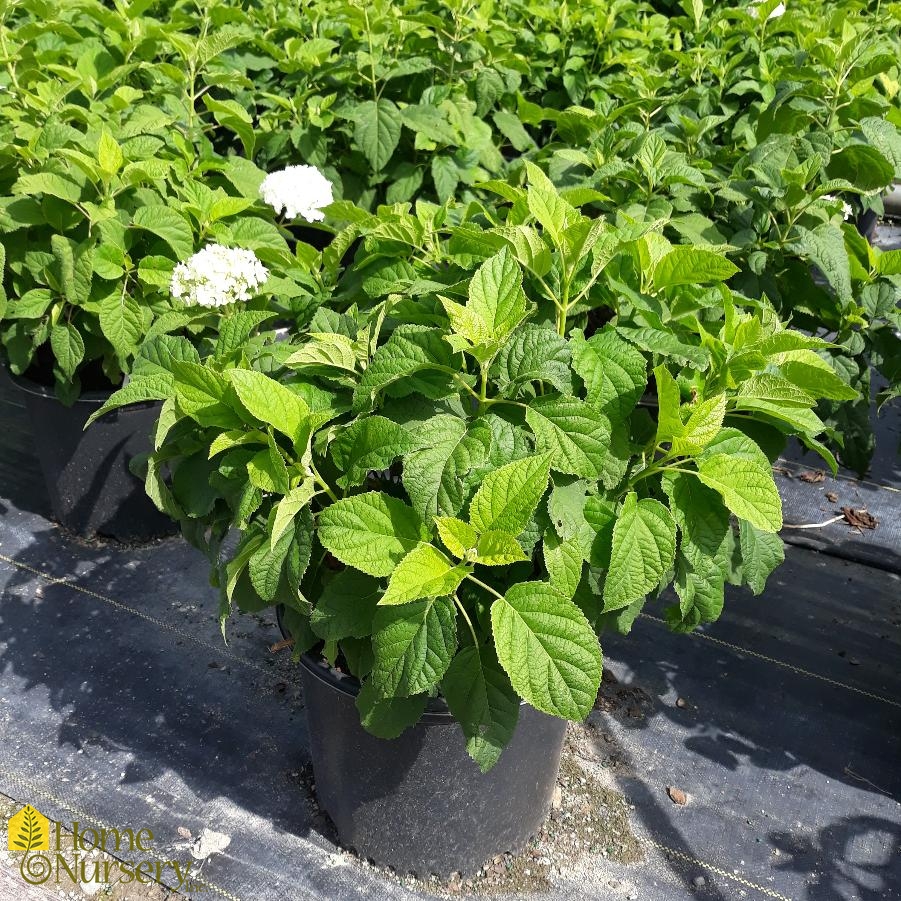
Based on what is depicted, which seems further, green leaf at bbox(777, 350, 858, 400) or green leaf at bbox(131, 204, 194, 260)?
green leaf at bbox(131, 204, 194, 260)

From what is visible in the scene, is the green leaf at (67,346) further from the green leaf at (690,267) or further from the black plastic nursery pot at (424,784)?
the green leaf at (690,267)

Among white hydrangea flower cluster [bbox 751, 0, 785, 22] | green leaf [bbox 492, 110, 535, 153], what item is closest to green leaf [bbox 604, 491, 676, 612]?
green leaf [bbox 492, 110, 535, 153]

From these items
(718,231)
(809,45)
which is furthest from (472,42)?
(718,231)

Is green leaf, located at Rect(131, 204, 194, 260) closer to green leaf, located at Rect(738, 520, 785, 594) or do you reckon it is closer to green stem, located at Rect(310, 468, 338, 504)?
green stem, located at Rect(310, 468, 338, 504)

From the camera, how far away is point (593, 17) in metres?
3.86

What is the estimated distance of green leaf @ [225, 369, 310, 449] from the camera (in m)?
1.35

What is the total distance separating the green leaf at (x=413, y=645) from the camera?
135 cm

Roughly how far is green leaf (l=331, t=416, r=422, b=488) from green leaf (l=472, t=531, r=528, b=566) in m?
0.17

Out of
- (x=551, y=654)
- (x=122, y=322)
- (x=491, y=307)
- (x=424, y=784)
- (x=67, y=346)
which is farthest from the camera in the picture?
(x=67, y=346)

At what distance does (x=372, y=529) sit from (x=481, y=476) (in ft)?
0.60

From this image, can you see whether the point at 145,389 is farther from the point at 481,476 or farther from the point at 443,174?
the point at 443,174

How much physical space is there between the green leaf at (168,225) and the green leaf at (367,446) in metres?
1.03

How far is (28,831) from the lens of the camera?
79.1 inches

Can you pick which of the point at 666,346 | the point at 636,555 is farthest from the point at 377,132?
the point at 636,555
